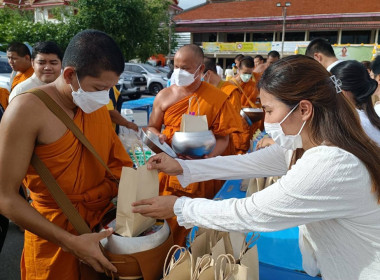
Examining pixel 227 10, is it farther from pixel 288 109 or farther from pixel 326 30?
pixel 288 109

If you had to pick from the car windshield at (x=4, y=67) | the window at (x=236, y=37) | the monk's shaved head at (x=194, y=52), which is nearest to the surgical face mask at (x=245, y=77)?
the monk's shaved head at (x=194, y=52)

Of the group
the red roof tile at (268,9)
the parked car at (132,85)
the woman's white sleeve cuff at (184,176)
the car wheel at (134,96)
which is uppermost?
the red roof tile at (268,9)

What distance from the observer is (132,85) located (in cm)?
1257

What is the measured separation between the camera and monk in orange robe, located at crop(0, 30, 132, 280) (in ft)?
4.22

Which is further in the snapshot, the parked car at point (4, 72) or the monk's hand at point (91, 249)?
the parked car at point (4, 72)

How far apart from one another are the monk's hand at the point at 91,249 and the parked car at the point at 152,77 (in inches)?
479

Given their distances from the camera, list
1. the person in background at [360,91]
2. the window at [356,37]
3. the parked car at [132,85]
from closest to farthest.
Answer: the person in background at [360,91], the parked car at [132,85], the window at [356,37]

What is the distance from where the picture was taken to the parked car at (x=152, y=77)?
13305 millimetres

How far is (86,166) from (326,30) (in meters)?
27.0

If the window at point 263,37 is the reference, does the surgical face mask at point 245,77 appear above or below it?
below

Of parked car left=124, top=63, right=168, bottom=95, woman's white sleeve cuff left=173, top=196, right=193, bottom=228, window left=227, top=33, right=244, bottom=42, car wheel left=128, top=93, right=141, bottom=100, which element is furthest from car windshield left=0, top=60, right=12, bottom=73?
window left=227, top=33, right=244, bottom=42

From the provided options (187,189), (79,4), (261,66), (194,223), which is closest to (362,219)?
(194,223)

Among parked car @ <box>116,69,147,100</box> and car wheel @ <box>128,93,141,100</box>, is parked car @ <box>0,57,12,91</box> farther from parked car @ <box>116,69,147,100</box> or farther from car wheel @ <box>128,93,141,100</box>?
car wheel @ <box>128,93,141,100</box>

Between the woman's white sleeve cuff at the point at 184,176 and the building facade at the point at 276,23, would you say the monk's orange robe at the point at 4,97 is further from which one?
the building facade at the point at 276,23
